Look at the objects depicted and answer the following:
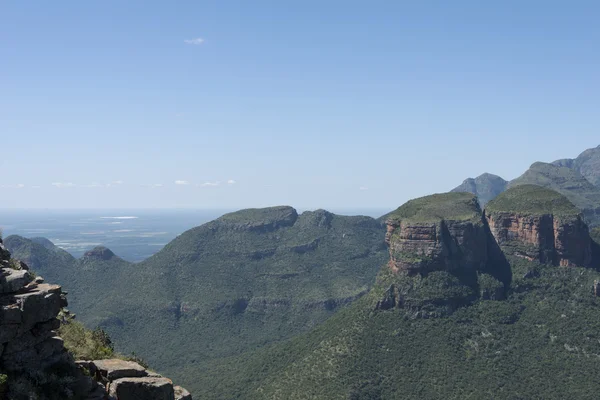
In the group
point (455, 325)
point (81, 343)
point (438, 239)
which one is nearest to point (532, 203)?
point (438, 239)

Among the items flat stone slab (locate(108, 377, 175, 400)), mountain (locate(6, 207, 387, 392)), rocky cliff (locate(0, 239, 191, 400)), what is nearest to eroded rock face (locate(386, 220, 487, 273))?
mountain (locate(6, 207, 387, 392))

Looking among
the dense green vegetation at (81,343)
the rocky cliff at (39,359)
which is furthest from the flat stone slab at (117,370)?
the dense green vegetation at (81,343)

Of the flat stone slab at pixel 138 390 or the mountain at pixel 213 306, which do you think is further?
the mountain at pixel 213 306

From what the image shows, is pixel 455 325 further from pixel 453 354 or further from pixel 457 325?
pixel 453 354

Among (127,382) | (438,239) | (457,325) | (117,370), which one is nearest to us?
(127,382)

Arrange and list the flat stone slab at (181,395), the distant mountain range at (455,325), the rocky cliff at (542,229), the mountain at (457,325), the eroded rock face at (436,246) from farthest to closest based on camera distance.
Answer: the rocky cliff at (542,229) < the eroded rock face at (436,246) < the distant mountain range at (455,325) < the mountain at (457,325) < the flat stone slab at (181,395)

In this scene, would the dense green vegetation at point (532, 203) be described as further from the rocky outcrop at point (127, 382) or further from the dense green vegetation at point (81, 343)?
the rocky outcrop at point (127, 382)
